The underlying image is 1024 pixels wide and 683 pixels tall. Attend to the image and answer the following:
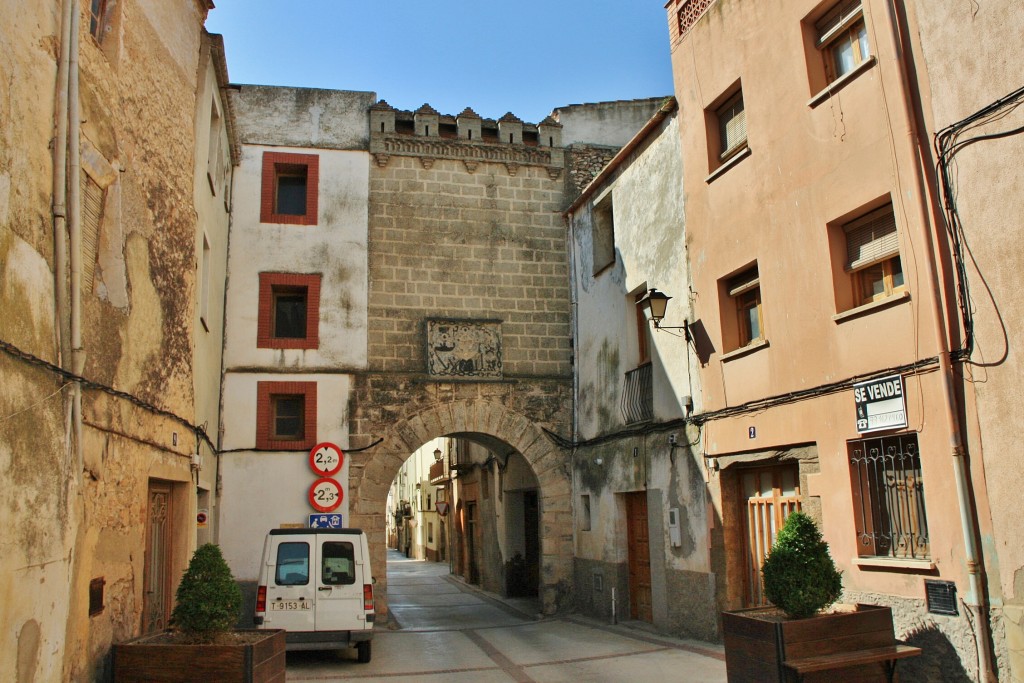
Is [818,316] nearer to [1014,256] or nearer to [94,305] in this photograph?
[1014,256]

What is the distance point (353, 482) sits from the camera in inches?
564

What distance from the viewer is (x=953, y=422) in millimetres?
6734

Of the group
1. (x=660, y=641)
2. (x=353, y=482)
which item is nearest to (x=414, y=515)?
(x=353, y=482)

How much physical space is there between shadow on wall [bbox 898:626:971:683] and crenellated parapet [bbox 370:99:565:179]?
11319 mm

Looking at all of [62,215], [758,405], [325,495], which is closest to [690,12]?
[758,405]

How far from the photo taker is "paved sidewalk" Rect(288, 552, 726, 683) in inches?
362

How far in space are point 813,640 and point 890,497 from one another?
1.72 meters

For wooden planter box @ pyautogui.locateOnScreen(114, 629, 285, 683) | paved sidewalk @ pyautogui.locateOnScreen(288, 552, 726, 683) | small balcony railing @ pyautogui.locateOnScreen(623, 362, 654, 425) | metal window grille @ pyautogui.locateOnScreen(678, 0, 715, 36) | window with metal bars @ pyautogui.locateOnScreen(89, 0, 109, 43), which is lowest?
paved sidewalk @ pyautogui.locateOnScreen(288, 552, 726, 683)

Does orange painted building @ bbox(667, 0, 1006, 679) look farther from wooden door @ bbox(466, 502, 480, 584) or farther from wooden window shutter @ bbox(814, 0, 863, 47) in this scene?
wooden door @ bbox(466, 502, 480, 584)

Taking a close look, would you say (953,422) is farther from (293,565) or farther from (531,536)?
(531,536)

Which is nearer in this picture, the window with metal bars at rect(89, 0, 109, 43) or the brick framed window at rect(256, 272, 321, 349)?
the window with metal bars at rect(89, 0, 109, 43)

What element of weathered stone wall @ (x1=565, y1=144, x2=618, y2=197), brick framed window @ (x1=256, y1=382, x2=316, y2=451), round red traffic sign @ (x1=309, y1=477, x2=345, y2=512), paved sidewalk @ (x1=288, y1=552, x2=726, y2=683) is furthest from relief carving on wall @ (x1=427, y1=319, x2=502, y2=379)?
paved sidewalk @ (x1=288, y1=552, x2=726, y2=683)

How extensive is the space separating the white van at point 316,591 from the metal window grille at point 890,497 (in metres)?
5.81

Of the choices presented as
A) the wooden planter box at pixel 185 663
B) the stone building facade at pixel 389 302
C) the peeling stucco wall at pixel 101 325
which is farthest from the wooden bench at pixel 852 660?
the stone building facade at pixel 389 302
